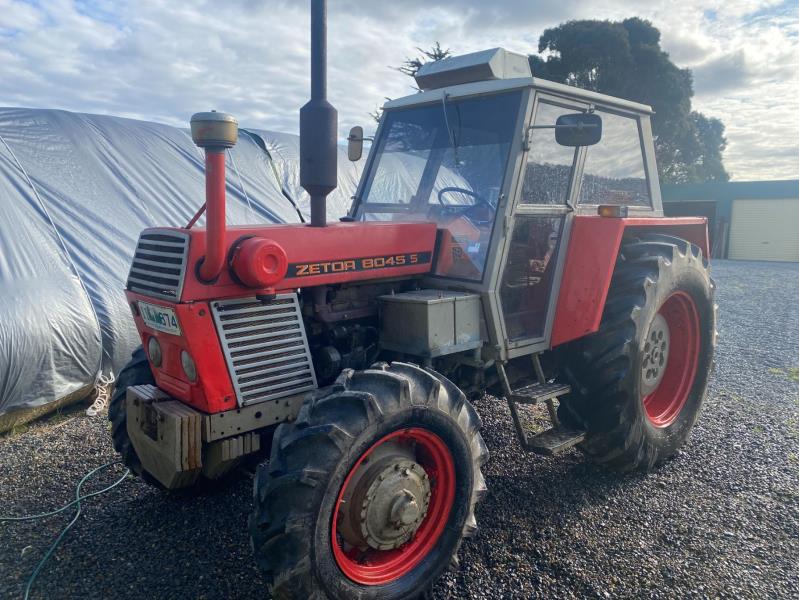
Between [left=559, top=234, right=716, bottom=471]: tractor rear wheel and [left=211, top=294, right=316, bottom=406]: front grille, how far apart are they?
1683 millimetres

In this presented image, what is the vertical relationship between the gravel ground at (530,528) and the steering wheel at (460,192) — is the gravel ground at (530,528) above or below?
below

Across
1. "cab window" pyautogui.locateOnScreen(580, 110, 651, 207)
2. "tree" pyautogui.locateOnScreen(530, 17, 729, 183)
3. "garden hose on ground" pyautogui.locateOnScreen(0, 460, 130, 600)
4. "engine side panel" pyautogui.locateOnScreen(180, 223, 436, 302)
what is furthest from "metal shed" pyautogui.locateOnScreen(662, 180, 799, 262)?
"garden hose on ground" pyautogui.locateOnScreen(0, 460, 130, 600)

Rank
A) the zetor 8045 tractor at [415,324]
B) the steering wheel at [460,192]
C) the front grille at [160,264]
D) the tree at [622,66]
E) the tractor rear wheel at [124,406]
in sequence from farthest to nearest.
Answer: the tree at [622,66], the steering wheel at [460,192], the tractor rear wheel at [124,406], the front grille at [160,264], the zetor 8045 tractor at [415,324]

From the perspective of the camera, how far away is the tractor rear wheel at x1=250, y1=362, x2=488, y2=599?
224cm

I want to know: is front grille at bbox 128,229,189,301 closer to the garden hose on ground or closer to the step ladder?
Result: the garden hose on ground

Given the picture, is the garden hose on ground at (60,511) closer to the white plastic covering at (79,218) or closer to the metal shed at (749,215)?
the white plastic covering at (79,218)

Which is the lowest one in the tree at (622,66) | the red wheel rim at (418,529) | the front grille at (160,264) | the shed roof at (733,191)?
the red wheel rim at (418,529)

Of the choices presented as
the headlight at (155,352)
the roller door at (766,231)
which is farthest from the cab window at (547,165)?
the roller door at (766,231)

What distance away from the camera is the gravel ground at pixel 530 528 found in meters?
2.72

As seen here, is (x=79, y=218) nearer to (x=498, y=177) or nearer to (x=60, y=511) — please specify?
(x=60, y=511)

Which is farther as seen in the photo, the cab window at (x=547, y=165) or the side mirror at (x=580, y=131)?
the cab window at (x=547, y=165)

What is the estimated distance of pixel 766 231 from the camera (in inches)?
891

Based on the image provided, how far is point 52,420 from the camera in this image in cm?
482

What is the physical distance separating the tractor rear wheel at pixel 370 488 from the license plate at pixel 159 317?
0.66 metres
